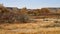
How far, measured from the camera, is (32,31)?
321 inches

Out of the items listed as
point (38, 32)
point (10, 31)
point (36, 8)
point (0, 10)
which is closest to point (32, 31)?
point (38, 32)

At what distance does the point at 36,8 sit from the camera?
12.7 metres

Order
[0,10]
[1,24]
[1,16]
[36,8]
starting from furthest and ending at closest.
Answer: [36,8] < [0,10] < [1,16] < [1,24]

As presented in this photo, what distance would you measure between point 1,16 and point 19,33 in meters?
2.55

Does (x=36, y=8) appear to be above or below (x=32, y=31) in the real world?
above

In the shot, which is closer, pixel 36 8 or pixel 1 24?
pixel 1 24

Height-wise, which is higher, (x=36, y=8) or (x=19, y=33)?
(x=36, y=8)

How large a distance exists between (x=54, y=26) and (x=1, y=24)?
295cm

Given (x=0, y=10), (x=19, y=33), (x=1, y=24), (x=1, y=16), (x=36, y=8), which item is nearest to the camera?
(x=19, y=33)

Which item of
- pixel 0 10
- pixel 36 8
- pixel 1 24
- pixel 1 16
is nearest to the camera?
pixel 1 24

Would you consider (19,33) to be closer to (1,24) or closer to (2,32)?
(2,32)

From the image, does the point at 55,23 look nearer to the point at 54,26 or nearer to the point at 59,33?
the point at 54,26

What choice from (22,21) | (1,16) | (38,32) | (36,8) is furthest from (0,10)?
(38,32)

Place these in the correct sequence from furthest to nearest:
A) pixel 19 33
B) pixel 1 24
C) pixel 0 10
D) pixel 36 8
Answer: pixel 36 8 < pixel 0 10 < pixel 1 24 < pixel 19 33
